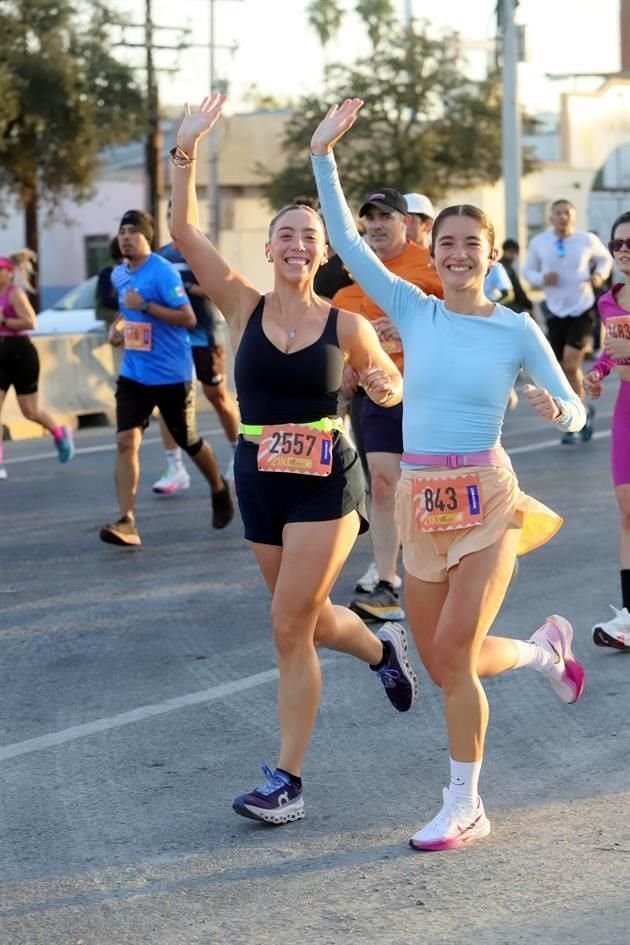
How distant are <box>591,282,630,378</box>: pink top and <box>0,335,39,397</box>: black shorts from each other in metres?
6.82

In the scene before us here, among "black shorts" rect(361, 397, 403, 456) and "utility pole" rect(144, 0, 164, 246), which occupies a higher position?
"utility pole" rect(144, 0, 164, 246)

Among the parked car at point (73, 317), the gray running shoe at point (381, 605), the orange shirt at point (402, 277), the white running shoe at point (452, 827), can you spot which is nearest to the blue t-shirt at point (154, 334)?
the orange shirt at point (402, 277)

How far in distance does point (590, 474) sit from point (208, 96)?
793 centimetres

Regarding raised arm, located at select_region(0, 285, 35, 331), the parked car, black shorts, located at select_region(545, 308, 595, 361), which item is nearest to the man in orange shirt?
raised arm, located at select_region(0, 285, 35, 331)

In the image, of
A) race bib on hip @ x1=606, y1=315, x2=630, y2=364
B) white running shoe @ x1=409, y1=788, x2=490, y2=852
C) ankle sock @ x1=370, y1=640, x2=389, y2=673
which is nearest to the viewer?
white running shoe @ x1=409, y1=788, x2=490, y2=852

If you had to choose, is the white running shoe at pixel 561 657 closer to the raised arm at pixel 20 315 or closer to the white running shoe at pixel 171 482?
the white running shoe at pixel 171 482

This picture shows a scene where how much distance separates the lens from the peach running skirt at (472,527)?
5.32 metres

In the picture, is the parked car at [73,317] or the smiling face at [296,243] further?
the parked car at [73,317]

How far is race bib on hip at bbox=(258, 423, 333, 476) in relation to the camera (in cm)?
562

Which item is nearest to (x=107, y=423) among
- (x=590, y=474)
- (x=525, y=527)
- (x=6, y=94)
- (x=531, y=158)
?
(x=590, y=474)

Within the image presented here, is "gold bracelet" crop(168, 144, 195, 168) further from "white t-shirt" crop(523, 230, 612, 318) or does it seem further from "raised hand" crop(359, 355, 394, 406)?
"white t-shirt" crop(523, 230, 612, 318)

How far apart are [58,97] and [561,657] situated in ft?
116

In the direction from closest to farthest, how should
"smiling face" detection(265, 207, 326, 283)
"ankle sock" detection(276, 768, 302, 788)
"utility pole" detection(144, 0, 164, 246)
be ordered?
"ankle sock" detection(276, 768, 302, 788), "smiling face" detection(265, 207, 326, 283), "utility pole" detection(144, 0, 164, 246)

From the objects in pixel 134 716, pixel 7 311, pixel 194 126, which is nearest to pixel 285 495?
pixel 194 126
